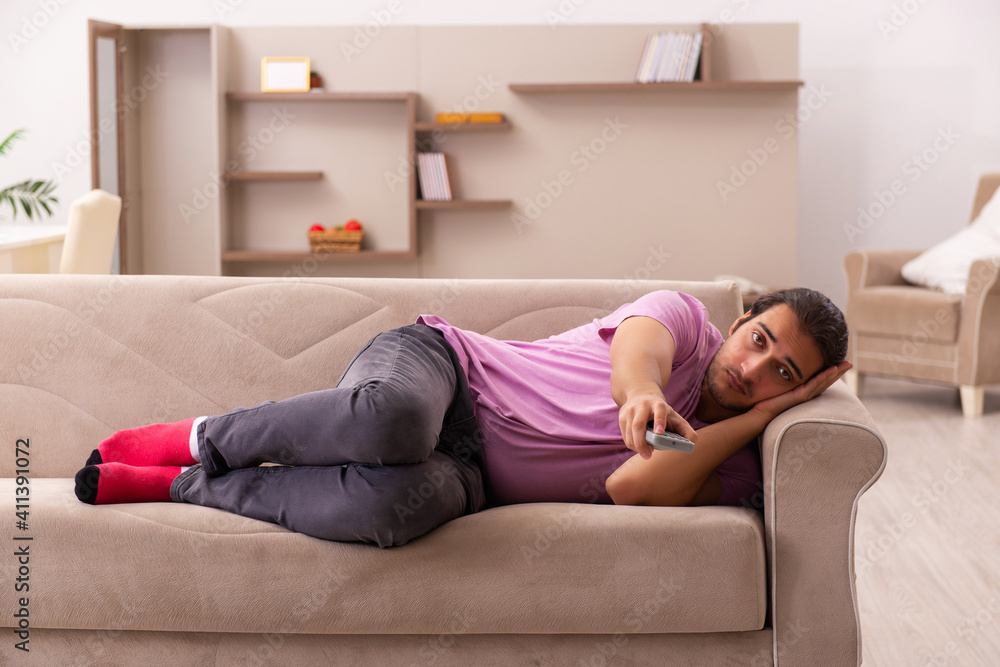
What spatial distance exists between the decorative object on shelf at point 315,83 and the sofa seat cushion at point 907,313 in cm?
287

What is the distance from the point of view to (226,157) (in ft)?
15.6

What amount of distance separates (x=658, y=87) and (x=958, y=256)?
64.5 inches

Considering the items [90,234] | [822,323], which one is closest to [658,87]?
[90,234]

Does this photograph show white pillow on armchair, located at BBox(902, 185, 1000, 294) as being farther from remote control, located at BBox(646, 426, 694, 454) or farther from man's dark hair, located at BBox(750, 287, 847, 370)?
remote control, located at BBox(646, 426, 694, 454)

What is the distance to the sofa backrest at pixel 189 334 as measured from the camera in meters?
1.88

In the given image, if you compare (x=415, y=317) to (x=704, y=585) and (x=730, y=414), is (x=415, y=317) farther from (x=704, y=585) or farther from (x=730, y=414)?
(x=704, y=585)

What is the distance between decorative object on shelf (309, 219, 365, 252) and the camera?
470 cm

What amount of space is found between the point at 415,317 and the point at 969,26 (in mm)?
4432

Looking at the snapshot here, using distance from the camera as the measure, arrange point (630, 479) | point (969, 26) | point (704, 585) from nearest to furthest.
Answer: point (704, 585), point (630, 479), point (969, 26)

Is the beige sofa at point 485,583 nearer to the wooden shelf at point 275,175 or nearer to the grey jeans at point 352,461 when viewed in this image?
the grey jeans at point 352,461

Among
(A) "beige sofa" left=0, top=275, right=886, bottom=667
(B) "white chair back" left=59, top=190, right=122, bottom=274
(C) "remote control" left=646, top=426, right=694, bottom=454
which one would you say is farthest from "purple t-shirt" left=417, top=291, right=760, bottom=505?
(B) "white chair back" left=59, top=190, right=122, bottom=274

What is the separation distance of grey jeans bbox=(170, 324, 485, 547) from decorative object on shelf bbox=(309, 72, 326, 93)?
11.1 ft

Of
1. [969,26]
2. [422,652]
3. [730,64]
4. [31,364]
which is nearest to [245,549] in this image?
[422,652]

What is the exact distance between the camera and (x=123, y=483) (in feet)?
5.05
